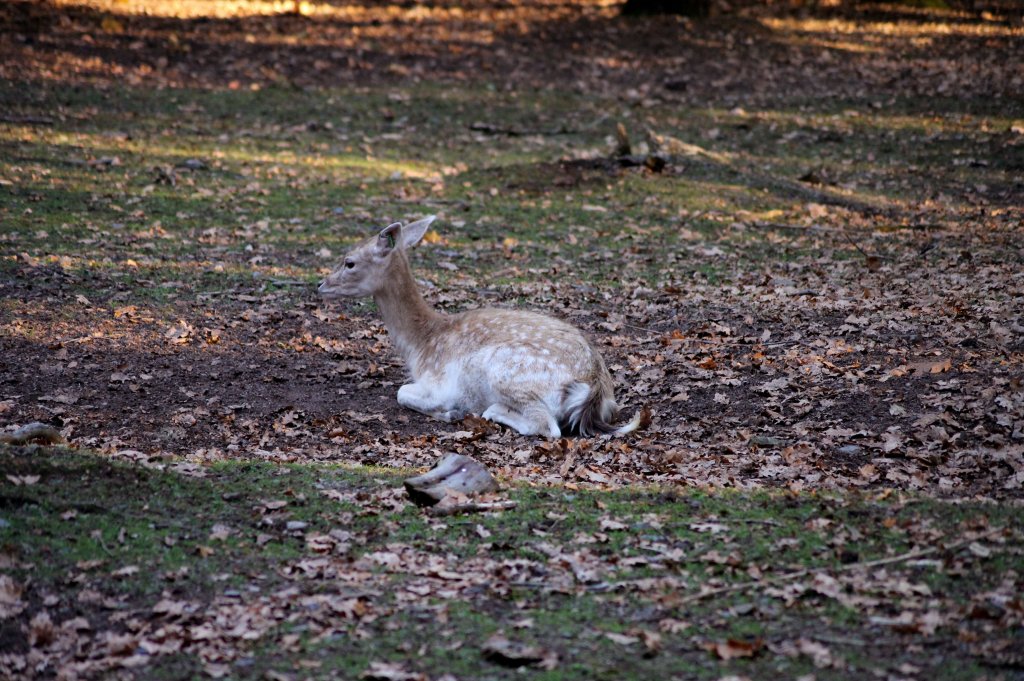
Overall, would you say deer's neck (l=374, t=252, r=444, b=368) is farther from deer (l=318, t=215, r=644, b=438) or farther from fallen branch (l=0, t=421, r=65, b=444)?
fallen branch (l=0, t=421, r=65, b=444)

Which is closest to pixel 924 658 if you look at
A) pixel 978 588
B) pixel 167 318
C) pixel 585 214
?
pixel 978 588

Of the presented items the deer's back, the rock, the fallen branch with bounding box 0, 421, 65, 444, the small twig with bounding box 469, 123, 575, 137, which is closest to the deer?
the deer's back

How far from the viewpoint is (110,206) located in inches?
568

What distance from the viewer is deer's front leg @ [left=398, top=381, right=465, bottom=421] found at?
352 inches

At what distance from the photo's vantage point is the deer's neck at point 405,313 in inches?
380

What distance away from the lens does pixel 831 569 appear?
5562mm

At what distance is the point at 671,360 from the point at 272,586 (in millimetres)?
5123

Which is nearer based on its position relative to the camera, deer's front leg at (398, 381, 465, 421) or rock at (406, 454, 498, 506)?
rock at (406, 454, 498, 506)

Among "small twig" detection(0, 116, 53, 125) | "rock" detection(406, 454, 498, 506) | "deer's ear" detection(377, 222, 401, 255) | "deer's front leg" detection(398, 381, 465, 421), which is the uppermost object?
"small twig" detection(0, 116, 53, 125)

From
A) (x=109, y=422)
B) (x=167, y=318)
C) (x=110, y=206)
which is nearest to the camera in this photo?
(x=109, y=422)

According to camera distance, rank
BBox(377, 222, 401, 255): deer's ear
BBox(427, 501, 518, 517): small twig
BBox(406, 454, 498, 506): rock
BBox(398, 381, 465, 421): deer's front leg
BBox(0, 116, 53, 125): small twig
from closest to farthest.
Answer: BBox(427, 501, 518, 517): small twig, BBox(406, 454, 498, 506): rock, BBox(398, 381, 465, 421): deer's front leg, BBox(377, 222, 401, 255): deer's ear, BBox(0, 116, 53, 125): small twig

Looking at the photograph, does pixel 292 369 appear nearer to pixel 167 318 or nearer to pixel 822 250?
pixel 167 318

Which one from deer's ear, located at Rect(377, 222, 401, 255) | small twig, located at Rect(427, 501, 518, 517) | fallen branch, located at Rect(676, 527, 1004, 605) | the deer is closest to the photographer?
fallen branch, located at Rect(676, 527, 1004, 605)

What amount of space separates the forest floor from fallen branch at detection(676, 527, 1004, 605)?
19mm
